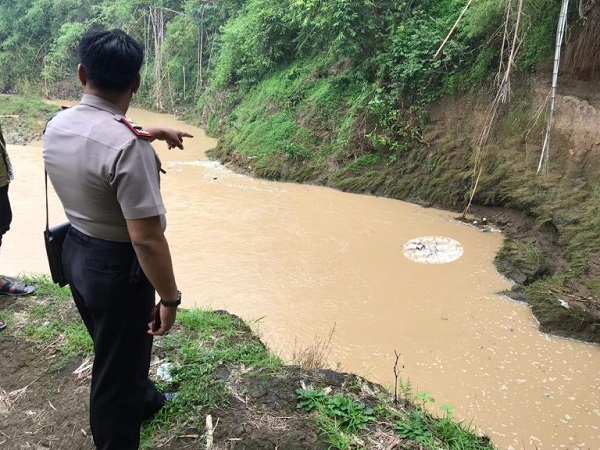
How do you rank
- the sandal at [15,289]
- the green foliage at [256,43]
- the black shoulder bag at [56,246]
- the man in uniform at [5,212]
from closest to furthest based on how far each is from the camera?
the black shoulder bag at [56,246] → the man in uniform at [5,212] → the sandal at [15,289] → the green foliage at [256,43]

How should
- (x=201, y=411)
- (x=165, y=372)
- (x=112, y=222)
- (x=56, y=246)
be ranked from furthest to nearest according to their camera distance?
(x=165, y=372) < (x=201, y=411) < (x=56, y=246) < (x=112, y=222)

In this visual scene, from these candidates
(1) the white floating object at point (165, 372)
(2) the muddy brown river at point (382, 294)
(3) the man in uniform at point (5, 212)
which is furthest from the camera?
(2) the muddy brown river at point (382, 294)

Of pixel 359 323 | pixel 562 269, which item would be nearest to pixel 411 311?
pixel 359 323

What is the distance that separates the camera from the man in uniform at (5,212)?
2934mm

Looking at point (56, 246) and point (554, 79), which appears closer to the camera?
point (56, 246)

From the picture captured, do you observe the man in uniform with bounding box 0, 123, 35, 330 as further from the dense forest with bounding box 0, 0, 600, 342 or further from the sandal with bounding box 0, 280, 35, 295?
the dense forest with bounding box 0, 0, 600, 342

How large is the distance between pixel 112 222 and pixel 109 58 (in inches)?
18.9

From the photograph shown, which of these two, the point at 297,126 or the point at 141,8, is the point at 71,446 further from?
the point at 141,8

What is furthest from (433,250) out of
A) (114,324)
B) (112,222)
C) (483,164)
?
(112,222)

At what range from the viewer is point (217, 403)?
2164mm

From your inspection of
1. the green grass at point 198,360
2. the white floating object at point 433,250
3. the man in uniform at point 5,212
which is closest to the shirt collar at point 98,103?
the green grass at point 198,360

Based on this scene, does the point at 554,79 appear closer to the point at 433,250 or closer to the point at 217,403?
the point at 433,250

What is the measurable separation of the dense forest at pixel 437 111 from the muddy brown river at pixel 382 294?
48 centimetres

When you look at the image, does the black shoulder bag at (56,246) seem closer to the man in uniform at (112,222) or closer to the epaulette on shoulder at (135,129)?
the man in uniform at (112,222)
